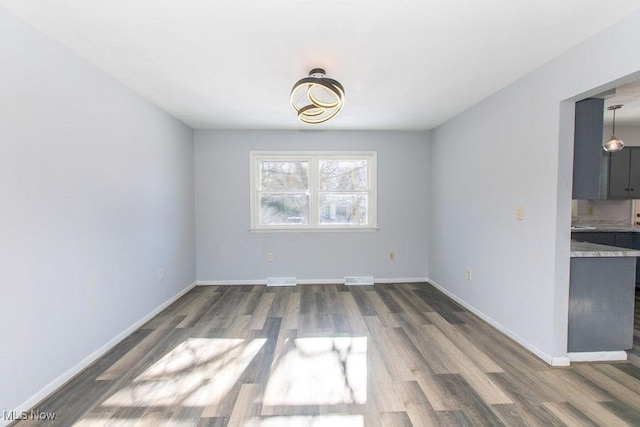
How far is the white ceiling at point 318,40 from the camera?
5.51 feet

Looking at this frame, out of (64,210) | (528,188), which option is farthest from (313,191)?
(64,210)

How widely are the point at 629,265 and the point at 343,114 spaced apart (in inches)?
122

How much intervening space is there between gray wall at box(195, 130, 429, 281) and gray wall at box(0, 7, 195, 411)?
1.24 m

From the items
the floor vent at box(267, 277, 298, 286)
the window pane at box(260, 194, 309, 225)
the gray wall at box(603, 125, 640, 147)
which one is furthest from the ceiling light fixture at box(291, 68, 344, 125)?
the gray wall at box(603, 125, 640, 147)

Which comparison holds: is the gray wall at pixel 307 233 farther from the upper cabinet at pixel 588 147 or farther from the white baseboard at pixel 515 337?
the upper cabinet at pixel 588 147

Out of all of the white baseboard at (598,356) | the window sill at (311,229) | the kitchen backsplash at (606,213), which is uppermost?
the kitchen backsplash at (606,213)

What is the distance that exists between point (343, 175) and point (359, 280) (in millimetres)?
1684

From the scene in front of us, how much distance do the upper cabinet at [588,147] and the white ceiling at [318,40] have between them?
0.53m

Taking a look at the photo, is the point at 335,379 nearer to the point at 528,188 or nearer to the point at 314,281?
the point at 528,188

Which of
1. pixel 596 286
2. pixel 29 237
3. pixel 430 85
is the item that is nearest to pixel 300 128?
pixel 430 85

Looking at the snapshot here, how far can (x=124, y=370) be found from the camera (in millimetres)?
2213

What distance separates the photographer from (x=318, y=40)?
201cm

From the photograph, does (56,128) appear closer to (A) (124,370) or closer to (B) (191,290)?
(A) (124,370)

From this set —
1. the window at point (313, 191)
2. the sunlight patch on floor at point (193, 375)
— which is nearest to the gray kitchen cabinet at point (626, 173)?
the window at point (313, 191)
